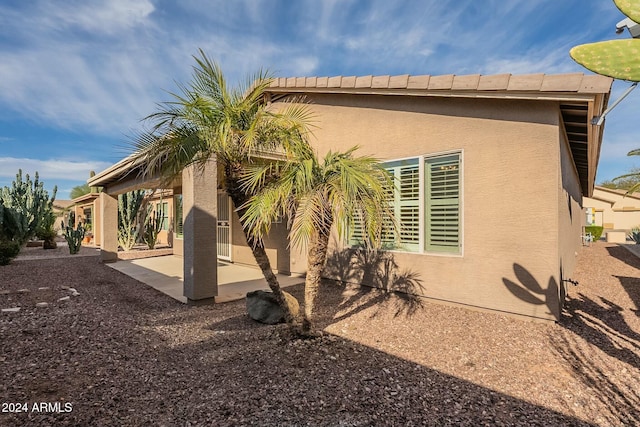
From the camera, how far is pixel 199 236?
21.8 feet

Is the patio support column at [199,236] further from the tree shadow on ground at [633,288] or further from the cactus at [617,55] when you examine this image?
the tree shadow on ground at [633,288]

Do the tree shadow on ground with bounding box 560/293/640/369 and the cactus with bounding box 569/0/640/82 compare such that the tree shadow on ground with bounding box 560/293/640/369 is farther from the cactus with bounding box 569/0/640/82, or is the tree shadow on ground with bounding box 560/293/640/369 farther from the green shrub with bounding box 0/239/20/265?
the green shrub with bounding box 0/239/20/265

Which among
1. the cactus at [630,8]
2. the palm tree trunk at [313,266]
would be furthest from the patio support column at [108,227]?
the cactus at [630,8]

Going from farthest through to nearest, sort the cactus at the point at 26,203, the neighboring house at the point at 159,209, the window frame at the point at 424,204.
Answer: the neighboring house at the point at 159,209 < the cactus at the point at 26,203 < the window frame at the point at 424,204

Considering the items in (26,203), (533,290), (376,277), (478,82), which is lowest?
(376,277)

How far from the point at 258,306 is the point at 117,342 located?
2108 millimetres

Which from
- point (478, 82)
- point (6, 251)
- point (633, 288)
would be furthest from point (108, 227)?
point (633, 288)

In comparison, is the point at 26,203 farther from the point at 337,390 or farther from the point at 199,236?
the point at 337,390

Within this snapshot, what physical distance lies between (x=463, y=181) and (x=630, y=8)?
13.3 feet

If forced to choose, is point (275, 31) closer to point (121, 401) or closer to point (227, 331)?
point (227, 331)

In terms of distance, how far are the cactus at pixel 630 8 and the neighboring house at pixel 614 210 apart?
33.5m

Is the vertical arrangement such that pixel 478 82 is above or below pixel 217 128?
above

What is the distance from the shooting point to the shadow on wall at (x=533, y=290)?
535 cm

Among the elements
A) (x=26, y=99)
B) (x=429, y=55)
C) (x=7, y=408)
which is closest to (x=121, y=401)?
(x=7, y=408)
